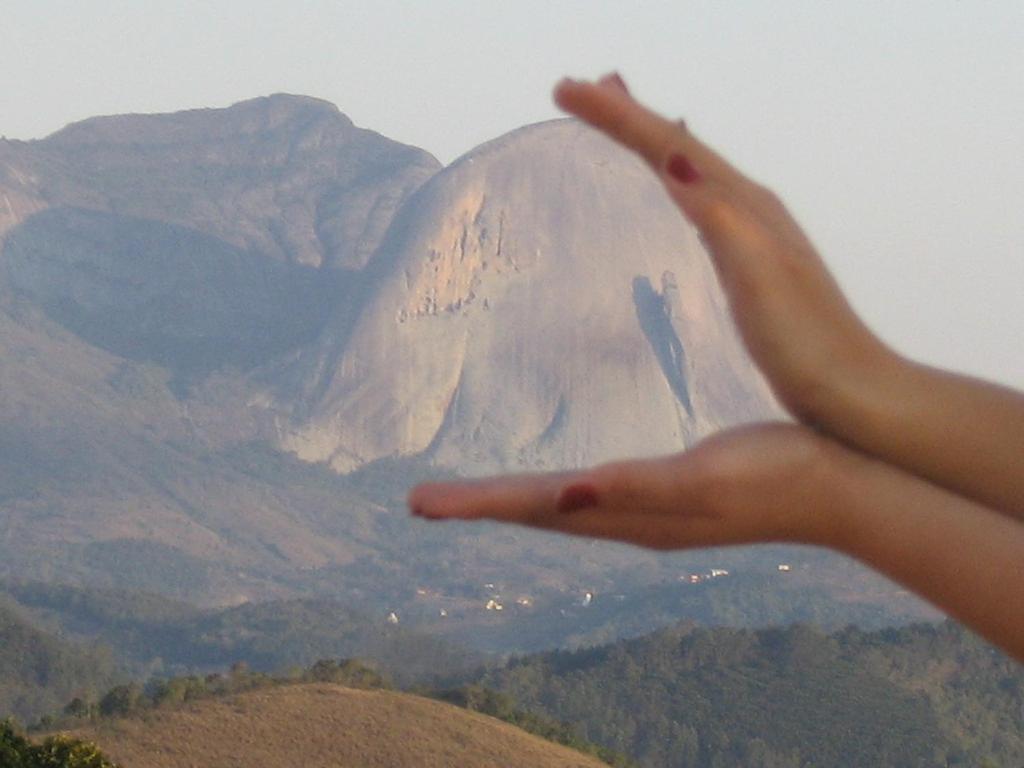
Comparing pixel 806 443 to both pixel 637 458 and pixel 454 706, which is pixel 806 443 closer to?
pixel 637 458

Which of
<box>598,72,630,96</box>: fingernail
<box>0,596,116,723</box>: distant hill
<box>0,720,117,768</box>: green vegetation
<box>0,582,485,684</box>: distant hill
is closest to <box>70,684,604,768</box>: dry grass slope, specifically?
<box>0,720,117,768</box>: green vegetation

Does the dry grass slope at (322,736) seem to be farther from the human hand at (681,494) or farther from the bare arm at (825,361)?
the bare arm at (825,361)

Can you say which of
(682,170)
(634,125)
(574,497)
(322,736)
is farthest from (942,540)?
(322,736)

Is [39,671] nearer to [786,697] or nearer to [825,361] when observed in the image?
[786,697]

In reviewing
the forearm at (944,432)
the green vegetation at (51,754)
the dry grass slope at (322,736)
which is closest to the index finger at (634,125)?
the forearm at (944,432)

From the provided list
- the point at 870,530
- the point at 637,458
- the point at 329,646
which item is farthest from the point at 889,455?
the point at 329,646

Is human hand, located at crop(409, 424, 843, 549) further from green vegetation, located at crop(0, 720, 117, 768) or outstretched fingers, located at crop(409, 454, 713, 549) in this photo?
green vegetation, located at crop(0, 720, 117, 768)
